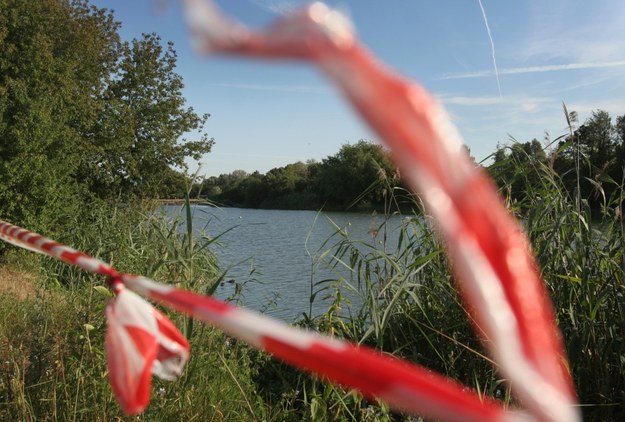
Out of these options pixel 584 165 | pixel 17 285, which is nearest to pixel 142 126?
pixel 17 285

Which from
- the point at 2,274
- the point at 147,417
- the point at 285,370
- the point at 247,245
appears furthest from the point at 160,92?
the point at 147,417

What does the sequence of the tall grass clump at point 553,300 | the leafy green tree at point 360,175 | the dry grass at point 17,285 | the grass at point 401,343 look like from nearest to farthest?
the grass at point 401,343, the tall grass clump at point 553,300, the leafy green tree at point 360,175, the dry grass at point 17,285

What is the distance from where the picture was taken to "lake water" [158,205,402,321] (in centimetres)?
466

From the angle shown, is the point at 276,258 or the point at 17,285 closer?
the point at 17,285

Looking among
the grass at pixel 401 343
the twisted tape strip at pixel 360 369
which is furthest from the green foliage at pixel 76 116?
the twisted tape strip at pixel 360 369

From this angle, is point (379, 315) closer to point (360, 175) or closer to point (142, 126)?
point (360, 175)

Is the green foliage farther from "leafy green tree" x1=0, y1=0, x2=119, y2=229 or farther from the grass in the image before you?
the grass

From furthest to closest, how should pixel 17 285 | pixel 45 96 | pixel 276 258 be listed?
1. pixel 276 258
2. pixel 45 96
3. pixel 17 285

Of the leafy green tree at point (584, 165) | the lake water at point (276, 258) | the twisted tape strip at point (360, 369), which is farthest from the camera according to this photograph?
the lake water at point (276, 258)

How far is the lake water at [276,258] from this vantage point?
4.66 metres

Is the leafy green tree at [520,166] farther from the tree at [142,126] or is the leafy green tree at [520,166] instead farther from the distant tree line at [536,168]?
the tree at [142,126]

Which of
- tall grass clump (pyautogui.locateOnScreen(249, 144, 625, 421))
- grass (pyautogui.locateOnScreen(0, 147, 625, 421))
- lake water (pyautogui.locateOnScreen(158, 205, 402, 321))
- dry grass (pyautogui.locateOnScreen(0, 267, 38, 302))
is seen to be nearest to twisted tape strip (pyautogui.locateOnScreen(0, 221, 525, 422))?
grass (pyautogui.locateOnScreen(0, 147, 625, 421))

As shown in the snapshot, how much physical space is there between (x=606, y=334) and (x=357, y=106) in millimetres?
3241

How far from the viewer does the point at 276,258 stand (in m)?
13.0
